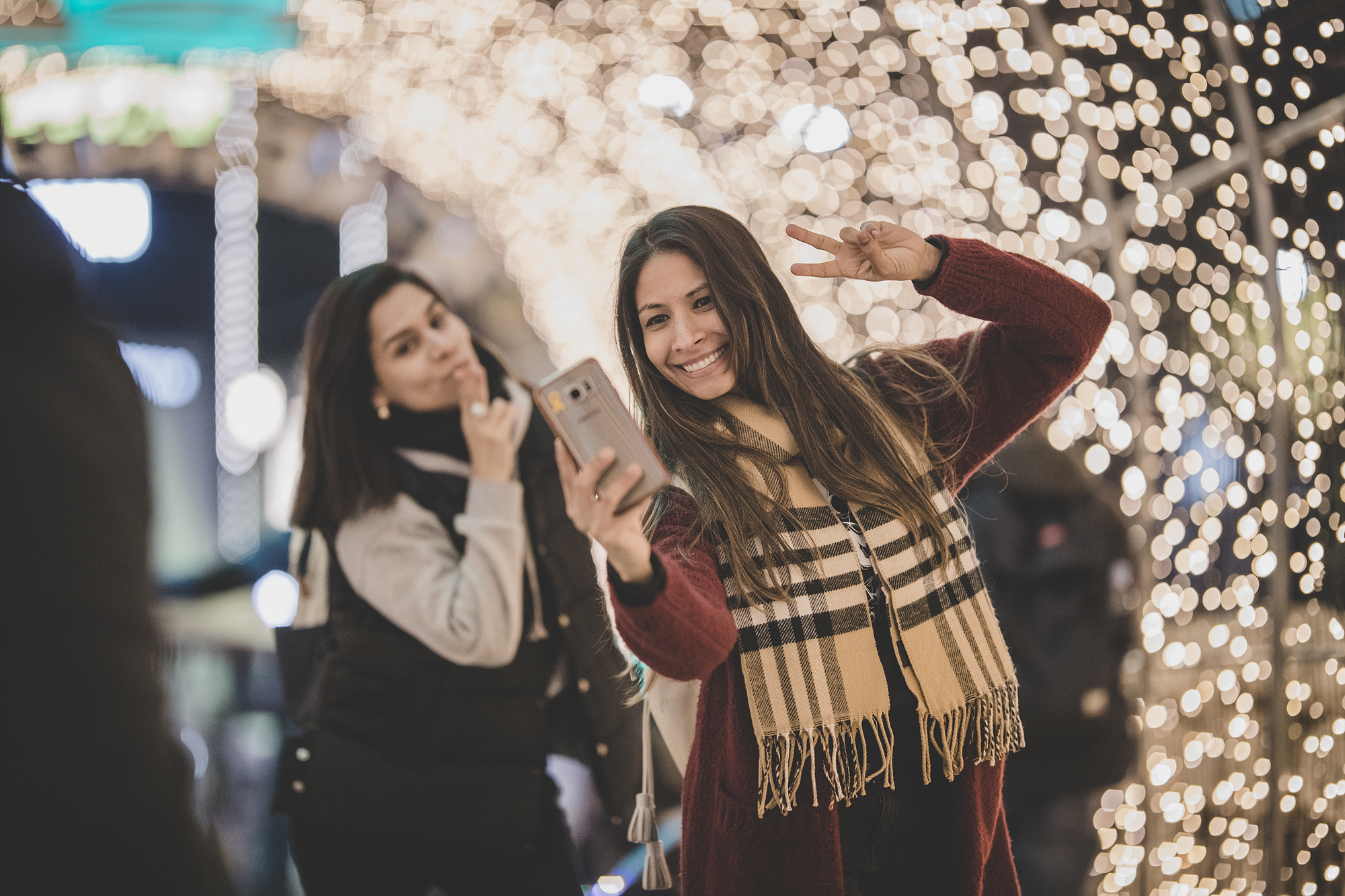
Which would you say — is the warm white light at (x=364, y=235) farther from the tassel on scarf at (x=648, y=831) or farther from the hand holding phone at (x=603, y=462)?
the tassel on scarf at (x=648, y=831)

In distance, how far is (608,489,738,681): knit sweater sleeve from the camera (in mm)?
942

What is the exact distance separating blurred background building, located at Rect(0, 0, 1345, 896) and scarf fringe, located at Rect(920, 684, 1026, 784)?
3.71 ft

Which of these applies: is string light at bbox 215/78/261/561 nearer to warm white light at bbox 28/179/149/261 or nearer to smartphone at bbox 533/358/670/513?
warm white light at bbox 28/179/149/261

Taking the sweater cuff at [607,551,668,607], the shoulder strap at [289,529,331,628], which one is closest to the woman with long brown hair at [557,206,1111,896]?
the sweater cuff at [607,551,668,607]

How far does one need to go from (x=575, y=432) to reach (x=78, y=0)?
1703 mm

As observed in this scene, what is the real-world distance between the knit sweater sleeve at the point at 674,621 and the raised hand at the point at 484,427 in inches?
28.1

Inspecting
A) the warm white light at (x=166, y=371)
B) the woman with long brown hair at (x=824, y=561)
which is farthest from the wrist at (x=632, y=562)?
the warm white light at (x=166, y=371)

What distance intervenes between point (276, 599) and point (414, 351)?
0.60 meters

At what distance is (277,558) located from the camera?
1652mm

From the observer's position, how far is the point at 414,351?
168 cm

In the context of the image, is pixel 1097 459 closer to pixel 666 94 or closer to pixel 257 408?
pixel 666 94

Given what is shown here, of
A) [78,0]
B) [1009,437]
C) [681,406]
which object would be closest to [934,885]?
[1009,437]

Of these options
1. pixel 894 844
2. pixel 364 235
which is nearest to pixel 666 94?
pixel 364 235

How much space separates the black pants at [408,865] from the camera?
1.65 meters
